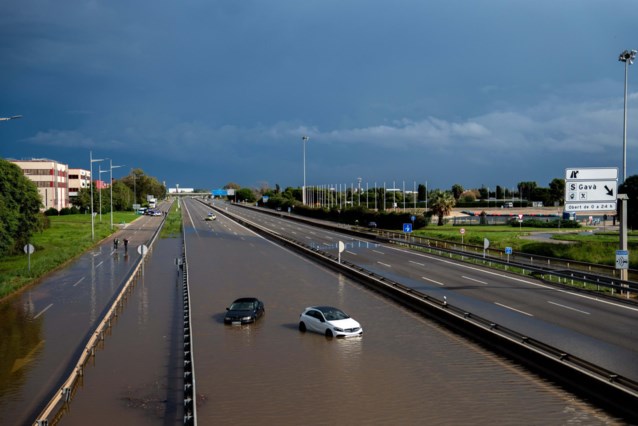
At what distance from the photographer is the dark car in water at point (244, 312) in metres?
27.3

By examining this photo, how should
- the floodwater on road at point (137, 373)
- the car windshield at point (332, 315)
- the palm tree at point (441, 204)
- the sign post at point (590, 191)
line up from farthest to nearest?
the palm tree at point (441, 204), the sign post at point (590, 191), the car windshield at point (332, 315), the floodwater on road at point (137, 373)

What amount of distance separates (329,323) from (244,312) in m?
4.79

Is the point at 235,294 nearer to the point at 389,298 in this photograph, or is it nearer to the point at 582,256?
the point at 389,298

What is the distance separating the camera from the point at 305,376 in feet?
63.3

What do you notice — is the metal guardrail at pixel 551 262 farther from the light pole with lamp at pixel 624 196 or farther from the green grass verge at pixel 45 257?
the green grass verge at pixel 45 257

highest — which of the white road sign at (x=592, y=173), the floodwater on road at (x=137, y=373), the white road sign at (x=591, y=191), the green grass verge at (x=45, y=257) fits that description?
the white road sign at (x=592, y=173)

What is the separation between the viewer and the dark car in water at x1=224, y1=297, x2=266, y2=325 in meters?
27.3

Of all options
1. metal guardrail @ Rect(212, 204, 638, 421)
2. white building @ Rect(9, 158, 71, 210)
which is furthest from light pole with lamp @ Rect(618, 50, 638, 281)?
white building @ Rect(9, 158, 71, 210)

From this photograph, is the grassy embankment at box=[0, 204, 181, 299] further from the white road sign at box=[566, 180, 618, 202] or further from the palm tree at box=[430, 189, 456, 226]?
the palm tree at box=[430, 189, 456, 226]

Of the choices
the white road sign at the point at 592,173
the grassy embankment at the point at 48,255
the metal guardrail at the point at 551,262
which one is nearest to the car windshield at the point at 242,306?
the grassy embankment at the point at 48,255

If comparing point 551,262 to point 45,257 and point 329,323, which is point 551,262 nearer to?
point 329,323

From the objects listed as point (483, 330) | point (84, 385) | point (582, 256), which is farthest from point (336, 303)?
point (582, 256)

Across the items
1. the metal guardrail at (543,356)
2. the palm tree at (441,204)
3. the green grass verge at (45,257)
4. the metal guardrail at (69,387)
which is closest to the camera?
the metal guardrail at (69,387)

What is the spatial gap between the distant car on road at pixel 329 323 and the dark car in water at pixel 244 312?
264cm
